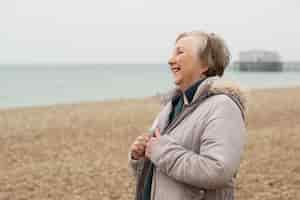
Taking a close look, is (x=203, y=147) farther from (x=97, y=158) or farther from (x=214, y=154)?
(x=97, y=158)

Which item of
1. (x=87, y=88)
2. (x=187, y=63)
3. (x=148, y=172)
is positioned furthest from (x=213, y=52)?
(x=87, y=88)

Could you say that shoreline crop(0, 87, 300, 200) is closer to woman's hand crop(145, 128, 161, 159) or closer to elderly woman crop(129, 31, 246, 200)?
elderly woman crop(129, 31, 246, 200)

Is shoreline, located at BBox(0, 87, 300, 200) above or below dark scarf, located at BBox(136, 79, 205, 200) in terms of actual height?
below

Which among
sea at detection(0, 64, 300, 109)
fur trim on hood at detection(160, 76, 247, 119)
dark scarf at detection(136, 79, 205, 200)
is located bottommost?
sea at detection(0, 64, 300, 109)

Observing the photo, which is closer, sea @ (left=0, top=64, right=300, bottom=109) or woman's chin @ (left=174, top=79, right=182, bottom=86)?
woman's chin @ (left=174, top=79, right=182, bottom=86)

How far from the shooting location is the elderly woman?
1852 millimetres

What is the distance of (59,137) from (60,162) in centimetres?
376

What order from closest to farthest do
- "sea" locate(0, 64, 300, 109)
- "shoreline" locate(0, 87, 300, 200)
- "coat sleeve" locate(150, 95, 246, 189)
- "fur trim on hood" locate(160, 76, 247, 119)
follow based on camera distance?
"coat sleeve" locate(150, 95, 246, 189) → "fur trim on hood" locate(160, 76, 247, 119) → "shoreline" locate(0, 87, 300, 200) → "sea" locate(0, 64, 300, 109)

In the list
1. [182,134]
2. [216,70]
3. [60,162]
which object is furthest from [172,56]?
[60,162]

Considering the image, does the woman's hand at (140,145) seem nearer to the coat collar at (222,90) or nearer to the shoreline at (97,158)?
the coat collar at (222,90)

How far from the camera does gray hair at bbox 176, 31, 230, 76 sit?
6.72ft

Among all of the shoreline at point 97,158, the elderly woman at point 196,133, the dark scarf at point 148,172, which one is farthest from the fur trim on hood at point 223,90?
the shoreline at point 97,158

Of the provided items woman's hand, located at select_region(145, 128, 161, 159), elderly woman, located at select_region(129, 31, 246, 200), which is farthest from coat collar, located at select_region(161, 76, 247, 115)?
woman's hand, located at select_region(145, 128, 161, 159)

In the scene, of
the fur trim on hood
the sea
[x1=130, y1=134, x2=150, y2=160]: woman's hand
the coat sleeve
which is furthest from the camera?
the sea
